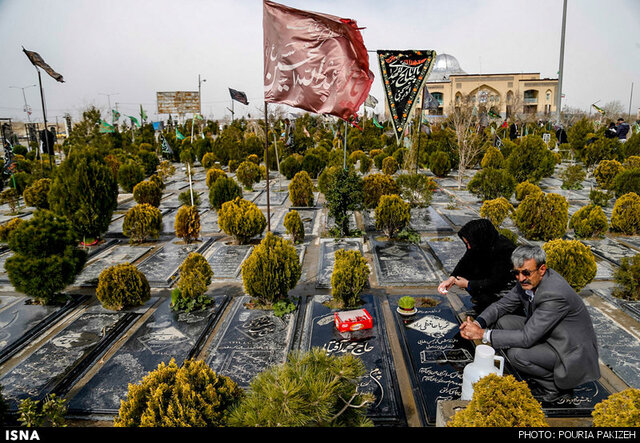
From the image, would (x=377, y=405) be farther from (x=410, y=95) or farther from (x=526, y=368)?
(x=410, y=95)

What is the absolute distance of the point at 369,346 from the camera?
459 cm

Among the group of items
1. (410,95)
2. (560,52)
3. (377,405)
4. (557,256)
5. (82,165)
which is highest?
(560,52)

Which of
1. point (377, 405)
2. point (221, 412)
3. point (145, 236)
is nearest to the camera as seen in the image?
point (221, 412)

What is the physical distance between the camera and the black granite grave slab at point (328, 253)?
6.70 metres

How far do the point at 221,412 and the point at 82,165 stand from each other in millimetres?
7238

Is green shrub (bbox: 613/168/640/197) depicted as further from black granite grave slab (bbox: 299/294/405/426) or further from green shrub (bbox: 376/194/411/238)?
black granite grave slab (bbox: 299/294/405/426)

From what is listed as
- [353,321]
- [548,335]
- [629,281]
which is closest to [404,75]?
[353,321]

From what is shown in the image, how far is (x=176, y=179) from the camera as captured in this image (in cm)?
1838

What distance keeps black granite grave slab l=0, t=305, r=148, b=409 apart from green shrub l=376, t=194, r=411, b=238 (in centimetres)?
532

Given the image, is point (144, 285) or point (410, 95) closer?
point (144, 285)

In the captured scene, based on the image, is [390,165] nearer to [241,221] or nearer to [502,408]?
[241,221]

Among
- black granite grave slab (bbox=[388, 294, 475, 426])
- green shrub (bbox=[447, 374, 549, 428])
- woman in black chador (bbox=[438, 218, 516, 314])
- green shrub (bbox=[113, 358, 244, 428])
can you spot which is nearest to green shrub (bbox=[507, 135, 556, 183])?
black granite grave slab (bbox=[388, 294, 475, 426])

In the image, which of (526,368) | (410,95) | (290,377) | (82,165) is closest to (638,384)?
(526,368)

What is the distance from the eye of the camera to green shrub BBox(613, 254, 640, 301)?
5543 mm
